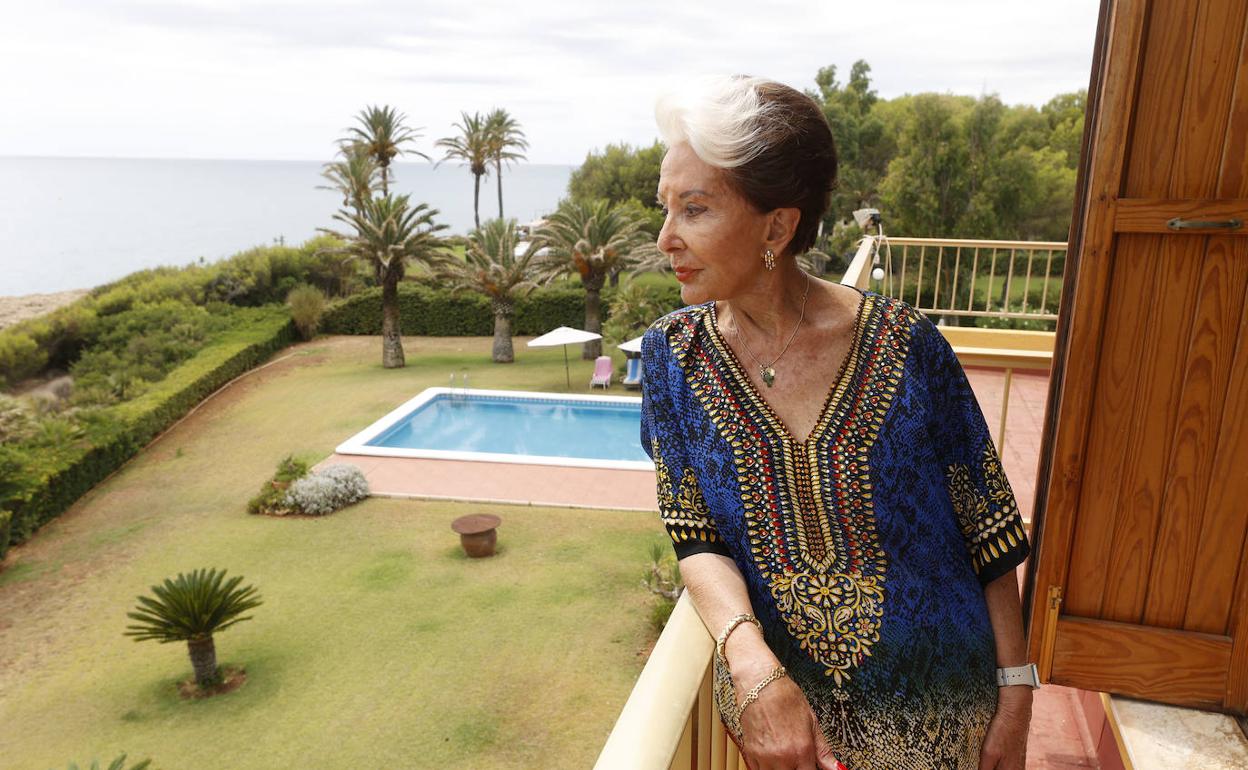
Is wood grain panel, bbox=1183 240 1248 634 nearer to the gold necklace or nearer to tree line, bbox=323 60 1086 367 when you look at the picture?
the gold necklace

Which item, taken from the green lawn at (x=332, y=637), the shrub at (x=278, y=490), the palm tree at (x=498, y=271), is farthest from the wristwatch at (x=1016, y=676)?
the palm tree at (x=498, y=271)

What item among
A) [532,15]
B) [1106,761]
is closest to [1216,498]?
[1106,761]

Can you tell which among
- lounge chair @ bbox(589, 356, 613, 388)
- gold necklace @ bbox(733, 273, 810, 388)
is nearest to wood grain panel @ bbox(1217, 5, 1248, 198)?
gold necklace @ bbox(733, 273, 810, 388)

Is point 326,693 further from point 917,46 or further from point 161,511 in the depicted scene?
point 917,46

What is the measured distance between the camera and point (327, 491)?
44.2 ft

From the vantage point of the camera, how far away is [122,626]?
1045 centimetres

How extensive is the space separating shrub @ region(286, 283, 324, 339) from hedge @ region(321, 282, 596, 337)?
0.57m

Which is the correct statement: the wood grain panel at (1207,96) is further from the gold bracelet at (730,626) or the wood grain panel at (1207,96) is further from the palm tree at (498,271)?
the palm tree at (498,271)

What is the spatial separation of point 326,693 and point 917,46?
53199mm

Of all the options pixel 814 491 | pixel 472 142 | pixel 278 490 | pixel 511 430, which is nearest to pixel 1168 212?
pixel 814 491

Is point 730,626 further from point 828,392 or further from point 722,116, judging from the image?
point 722,116

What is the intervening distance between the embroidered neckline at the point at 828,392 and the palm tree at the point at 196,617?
9.39m

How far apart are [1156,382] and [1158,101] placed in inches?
25.6

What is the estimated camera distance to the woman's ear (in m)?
1.30
